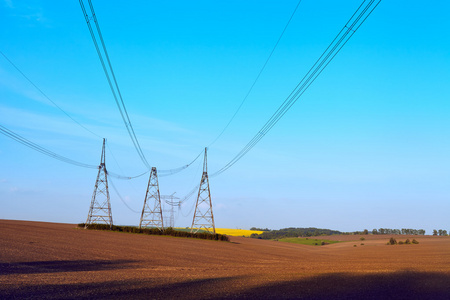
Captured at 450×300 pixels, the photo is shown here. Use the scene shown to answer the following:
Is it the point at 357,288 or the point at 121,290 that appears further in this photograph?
the point at 357,288

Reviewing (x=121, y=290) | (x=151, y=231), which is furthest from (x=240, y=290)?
(x=151, y=231)

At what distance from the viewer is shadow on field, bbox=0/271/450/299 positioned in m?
10.7

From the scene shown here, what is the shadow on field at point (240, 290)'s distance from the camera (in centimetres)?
1068

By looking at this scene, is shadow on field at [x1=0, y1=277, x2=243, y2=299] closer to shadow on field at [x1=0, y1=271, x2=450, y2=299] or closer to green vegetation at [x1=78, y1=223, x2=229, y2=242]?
shadow on field at [x1=0, y1=271, x2=450, y2=299]

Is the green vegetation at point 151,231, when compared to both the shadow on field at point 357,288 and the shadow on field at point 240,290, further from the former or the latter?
the shadow on field at point 240,290

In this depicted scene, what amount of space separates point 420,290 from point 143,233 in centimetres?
5907

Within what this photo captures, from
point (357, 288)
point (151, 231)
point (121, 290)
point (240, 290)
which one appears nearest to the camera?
point (121, 290)

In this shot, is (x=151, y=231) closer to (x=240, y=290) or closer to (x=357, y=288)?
(x=240, y=290)

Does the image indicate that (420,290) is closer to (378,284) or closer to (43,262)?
(378,284)

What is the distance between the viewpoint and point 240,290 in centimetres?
1174

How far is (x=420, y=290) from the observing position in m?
12.1

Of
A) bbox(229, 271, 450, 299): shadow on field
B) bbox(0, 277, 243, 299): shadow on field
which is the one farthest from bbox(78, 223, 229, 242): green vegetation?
bbox(0, 277, 243, 299): shadow on field

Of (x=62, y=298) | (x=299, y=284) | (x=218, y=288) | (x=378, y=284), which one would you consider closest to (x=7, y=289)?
(x=62, y=298)

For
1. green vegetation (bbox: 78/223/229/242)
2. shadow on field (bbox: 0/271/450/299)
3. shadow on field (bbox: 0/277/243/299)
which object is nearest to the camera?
shadow on field (bbox: 0/277/243/299)
